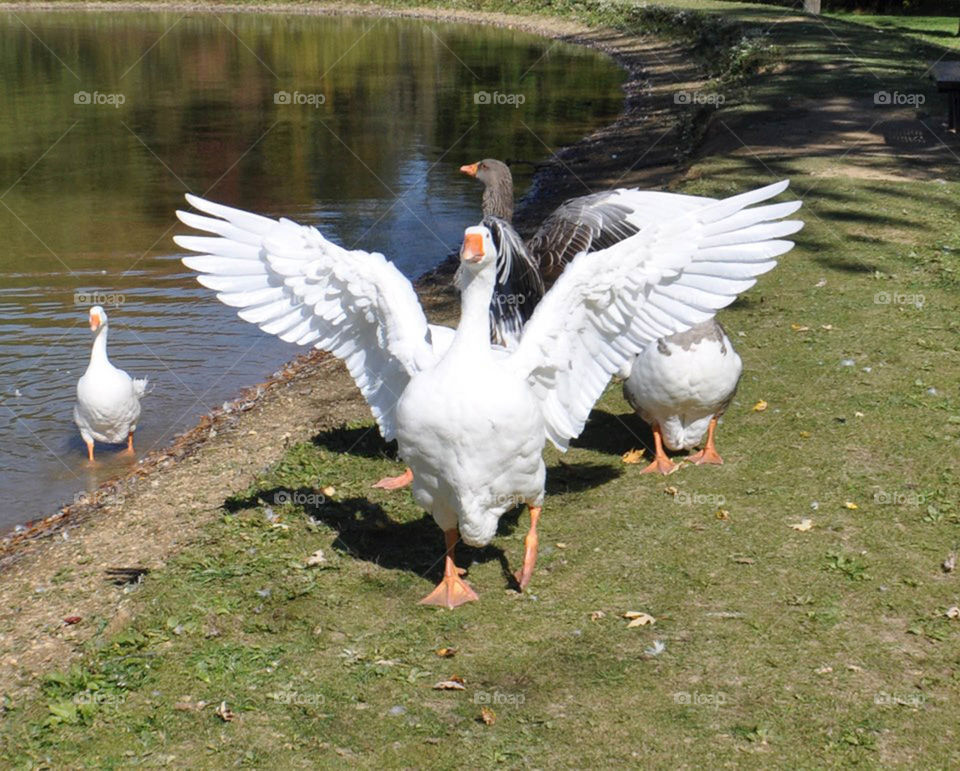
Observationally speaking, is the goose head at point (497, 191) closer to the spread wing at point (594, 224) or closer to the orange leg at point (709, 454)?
the spread wing at point (594, 224)

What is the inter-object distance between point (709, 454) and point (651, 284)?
6.46 feet

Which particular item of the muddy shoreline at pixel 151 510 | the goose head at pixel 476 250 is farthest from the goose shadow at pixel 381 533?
the goose head at pixel 476 250

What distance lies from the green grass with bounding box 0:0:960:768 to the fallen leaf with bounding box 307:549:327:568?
0.27 ft

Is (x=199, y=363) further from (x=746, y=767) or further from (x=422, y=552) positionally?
(x=746, y=767)

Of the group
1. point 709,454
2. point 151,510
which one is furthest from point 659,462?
point 151,510

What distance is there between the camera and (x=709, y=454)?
7.43 metres

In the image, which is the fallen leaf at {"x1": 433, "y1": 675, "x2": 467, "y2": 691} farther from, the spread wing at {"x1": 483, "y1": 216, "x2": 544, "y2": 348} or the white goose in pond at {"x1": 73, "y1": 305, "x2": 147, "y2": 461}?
the white goose in pond at {"x1": 73, "y1": 305, "x2": 147, "y2": 461}

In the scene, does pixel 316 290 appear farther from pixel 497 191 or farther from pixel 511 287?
pixel 497 191

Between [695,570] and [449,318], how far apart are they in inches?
217

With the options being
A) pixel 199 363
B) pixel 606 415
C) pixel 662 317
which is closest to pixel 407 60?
pixel 199 363

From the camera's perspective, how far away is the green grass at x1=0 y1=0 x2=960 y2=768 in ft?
15.8

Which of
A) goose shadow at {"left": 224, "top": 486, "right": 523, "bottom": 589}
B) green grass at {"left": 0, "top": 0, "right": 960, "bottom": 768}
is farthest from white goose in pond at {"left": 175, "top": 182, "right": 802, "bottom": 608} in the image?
green grass at {"left": 0, "top": 0, "right": 960, "bottom": 768}

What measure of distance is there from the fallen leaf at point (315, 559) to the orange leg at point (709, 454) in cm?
254

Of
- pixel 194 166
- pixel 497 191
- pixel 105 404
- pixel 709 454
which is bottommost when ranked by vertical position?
pixel 194 166
